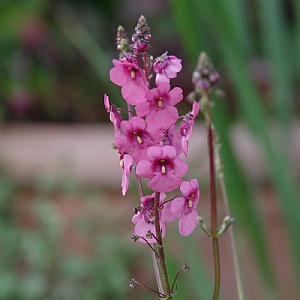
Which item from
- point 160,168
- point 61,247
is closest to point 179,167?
point 160,168

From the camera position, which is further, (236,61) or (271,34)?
(271,34)

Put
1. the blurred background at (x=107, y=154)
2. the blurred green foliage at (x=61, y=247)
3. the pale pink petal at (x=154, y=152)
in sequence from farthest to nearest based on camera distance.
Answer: the blurred green foliage at (x=61, y=247)
the blurred background at (x=107, y=154)
the pale pink petal at (x=154, y=152)

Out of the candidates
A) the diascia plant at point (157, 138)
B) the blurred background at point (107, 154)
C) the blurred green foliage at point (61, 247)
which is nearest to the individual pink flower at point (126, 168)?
the diascia plant at point (157, 138)

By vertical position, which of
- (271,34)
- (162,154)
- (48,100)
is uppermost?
(48,100)

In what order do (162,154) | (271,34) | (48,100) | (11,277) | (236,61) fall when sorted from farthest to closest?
(48,100) → (11,277) → (271,34) → (236,61) → (162,154)

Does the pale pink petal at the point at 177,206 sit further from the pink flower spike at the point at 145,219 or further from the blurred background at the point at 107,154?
the blurred background at the point at 107,154

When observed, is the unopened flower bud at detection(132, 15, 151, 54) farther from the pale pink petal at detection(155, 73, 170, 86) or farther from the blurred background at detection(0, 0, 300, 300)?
the blurred background at detection(0, 0, 300, 300)

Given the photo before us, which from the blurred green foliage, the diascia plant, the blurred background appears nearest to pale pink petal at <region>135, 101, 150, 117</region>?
the diascia plant

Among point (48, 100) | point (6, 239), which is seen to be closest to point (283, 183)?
point (6, 239)

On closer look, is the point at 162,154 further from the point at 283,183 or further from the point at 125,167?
the point at 283,183
